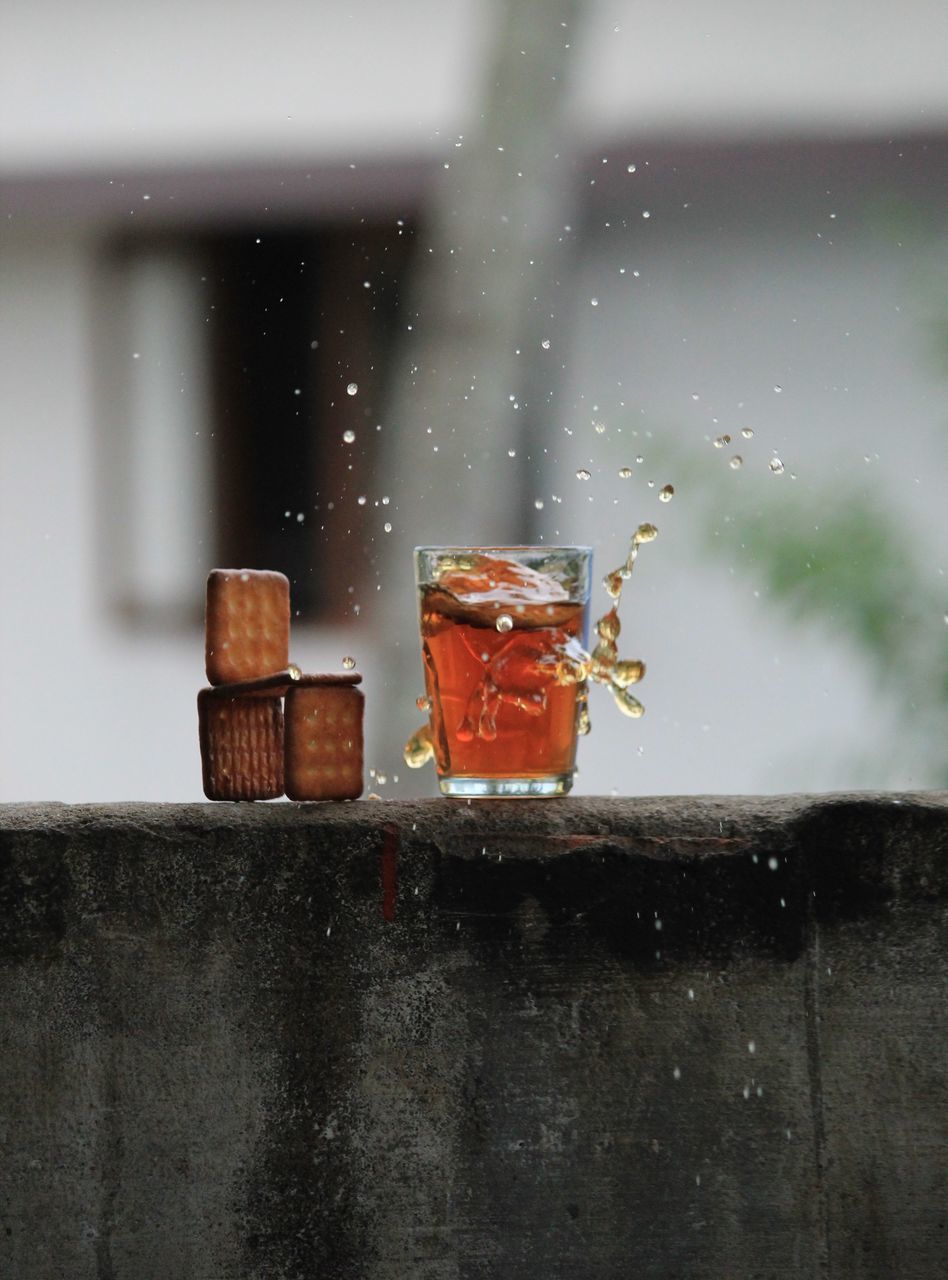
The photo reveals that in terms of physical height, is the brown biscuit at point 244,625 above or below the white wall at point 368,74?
below

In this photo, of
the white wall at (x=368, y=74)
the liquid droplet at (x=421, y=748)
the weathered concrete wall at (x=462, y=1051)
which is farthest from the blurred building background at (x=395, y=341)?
the weathered concrete wall at (x=462, y=1051)

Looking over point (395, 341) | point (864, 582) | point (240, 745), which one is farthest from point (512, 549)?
point (395, 341)

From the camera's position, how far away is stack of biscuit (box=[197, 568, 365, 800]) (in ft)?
5.80

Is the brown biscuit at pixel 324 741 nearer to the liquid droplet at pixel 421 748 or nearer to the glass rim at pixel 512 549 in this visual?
the liquid droplet at pixel 421 748

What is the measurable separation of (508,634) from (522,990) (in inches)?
15.7

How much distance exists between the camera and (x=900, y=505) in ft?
17.4

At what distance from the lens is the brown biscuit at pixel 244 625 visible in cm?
178

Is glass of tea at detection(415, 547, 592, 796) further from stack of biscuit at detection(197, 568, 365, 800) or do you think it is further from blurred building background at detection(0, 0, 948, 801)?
blurred building background at detection(0, 0, 948, 801)

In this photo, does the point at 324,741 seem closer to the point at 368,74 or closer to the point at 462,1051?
the point at 462,1051

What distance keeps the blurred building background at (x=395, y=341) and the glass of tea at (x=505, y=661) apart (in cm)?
344

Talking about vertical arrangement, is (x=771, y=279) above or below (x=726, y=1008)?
above

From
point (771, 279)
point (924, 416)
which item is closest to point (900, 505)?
point (924, 416)

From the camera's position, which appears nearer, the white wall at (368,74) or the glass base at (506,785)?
the glass base at (506,785)

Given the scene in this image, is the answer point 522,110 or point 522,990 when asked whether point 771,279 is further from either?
point 522,990
